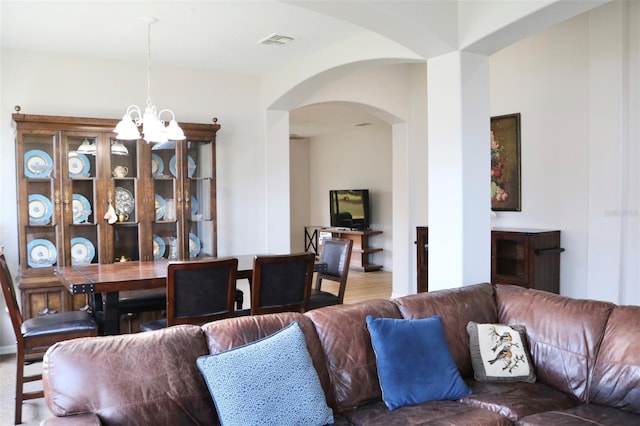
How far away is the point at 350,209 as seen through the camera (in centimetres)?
992

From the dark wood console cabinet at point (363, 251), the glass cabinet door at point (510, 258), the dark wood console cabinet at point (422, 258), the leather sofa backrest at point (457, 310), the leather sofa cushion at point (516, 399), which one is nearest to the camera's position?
the leather sofa cushion at point (516, 399)

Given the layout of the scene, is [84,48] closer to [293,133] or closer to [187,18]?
[187,18]

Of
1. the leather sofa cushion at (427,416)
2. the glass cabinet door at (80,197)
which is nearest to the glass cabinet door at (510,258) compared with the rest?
the leather sofa cushion at (427,416)

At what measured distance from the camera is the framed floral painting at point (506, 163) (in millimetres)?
5074

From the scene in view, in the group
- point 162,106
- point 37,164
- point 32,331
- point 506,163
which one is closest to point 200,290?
point 32,331

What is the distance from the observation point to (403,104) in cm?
615

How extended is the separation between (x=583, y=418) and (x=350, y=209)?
783 cm

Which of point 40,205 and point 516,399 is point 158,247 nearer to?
point 40,205

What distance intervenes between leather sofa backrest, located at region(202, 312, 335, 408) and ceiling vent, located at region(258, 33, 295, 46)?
2.67m

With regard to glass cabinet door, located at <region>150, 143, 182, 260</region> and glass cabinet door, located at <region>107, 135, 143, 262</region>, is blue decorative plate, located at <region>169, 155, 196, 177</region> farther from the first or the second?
glass cabinet door, located at <region>107, 135, 143, 262</region>

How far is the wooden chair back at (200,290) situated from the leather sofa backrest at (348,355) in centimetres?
89

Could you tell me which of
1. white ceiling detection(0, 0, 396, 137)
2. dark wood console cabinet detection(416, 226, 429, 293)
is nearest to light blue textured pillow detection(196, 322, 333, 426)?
white ceiling detection(0, 0, 396, 137)

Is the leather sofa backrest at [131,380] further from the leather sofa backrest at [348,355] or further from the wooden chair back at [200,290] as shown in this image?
the wooden chair back at [200,290]

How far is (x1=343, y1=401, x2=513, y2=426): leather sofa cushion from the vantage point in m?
2.12
